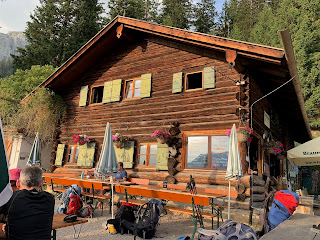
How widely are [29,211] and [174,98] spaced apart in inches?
293

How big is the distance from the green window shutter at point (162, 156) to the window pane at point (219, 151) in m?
1.68

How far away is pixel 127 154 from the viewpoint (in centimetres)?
1016

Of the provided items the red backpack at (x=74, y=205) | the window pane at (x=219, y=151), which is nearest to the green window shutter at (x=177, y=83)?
the window pane at (x=219, y=151)

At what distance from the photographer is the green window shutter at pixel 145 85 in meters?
10.4

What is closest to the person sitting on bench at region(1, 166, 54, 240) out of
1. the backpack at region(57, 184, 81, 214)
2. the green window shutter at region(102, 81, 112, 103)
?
the backpack at region(57, 184, 81, 214)

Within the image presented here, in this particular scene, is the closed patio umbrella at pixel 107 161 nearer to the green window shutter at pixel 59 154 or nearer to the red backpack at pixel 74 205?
the red backpack at pixel 74 205

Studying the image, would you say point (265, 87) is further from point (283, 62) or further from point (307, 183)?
point (307, 183)

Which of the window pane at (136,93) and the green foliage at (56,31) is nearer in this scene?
the window pane at (136,93)

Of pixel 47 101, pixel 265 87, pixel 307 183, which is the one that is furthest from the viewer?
pixel 307 183

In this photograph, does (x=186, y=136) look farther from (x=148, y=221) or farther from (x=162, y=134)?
(x=148, y=221)

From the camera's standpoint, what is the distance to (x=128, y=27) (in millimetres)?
10977

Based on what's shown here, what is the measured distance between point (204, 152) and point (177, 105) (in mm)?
2084

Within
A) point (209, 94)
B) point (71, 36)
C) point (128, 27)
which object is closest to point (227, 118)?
point (209, 94)

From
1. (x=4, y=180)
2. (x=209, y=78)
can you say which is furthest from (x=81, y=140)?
(x=4, y=180)
